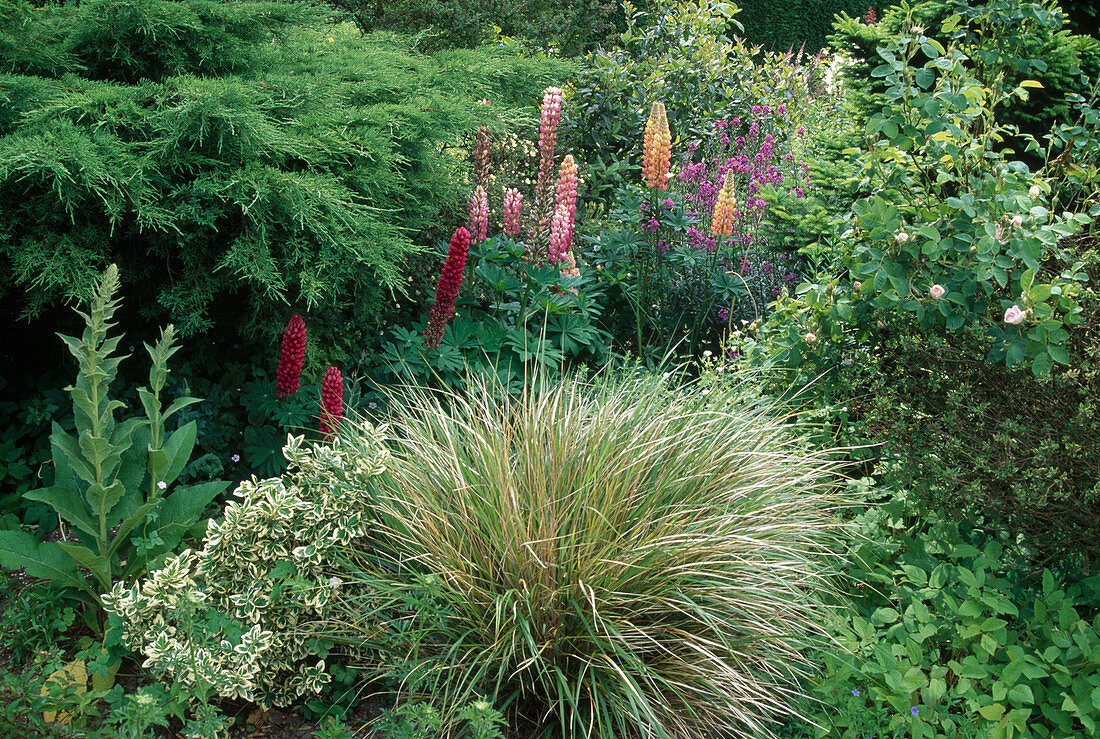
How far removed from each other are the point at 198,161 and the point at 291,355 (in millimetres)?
796

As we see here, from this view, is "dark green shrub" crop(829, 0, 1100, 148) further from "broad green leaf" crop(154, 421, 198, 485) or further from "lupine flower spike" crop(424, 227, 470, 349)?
"broad green leaf" crop(154, 421, 198, 485)

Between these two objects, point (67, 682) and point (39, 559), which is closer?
point (67, 682)

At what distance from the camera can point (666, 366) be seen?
15.9 feet

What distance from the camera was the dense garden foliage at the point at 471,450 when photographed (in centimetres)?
240

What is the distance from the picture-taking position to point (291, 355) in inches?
122

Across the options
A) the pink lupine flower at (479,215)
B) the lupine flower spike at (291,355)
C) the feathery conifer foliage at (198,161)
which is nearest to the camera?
the feathery conifer foliage at (198,161)

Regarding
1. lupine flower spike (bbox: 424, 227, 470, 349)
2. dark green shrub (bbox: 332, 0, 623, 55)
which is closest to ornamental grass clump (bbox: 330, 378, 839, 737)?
lupine flower spike (bbox: 424, 227, 470, 349)

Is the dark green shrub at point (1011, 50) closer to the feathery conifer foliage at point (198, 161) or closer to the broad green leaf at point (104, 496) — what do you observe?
the feathery conifer foliage at point (198, 161)

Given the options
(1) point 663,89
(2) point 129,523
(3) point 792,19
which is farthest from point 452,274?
(3) point 792,19

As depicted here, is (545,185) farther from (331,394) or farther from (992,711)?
(992,711)

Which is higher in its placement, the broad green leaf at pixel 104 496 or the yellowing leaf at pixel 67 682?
the broad green leaf at pixel 104 496

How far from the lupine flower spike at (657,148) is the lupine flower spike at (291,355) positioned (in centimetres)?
232

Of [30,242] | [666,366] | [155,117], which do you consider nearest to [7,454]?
[30,242]

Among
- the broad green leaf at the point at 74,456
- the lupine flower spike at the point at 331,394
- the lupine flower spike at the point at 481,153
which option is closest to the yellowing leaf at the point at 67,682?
the broad green leaf at the point at 74,456
